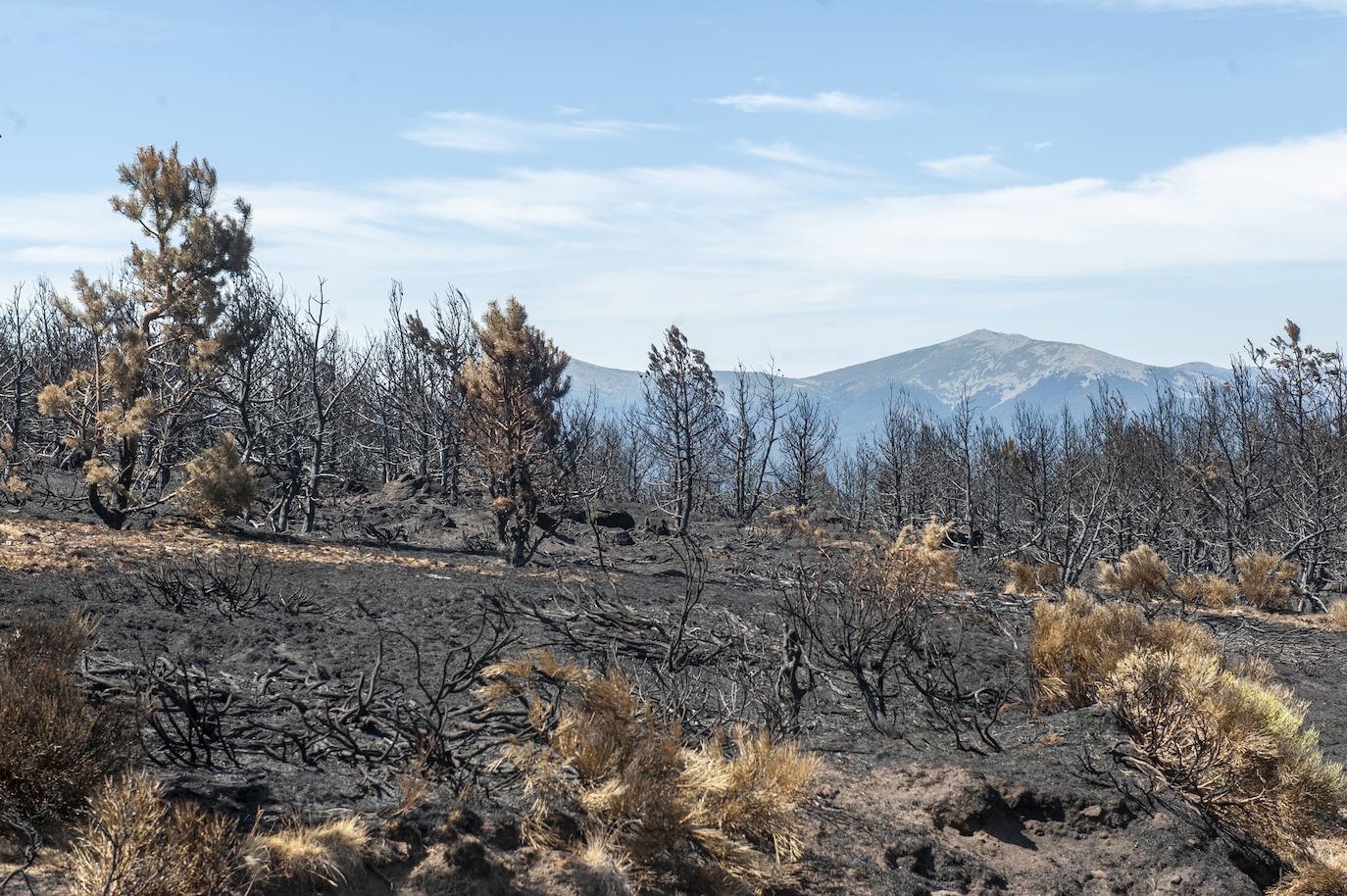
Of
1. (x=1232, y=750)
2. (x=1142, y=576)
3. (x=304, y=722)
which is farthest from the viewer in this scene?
(x=1142, y=576)

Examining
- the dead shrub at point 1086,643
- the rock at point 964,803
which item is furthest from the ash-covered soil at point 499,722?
the dead shrub at point 1086,643

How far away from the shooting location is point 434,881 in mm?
3656

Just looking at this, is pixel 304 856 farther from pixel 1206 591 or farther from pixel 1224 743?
pixel 1206 591

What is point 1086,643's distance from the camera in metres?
7.06

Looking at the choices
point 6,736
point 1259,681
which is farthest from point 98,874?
point 1259,681

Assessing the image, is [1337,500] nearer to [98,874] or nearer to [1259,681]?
[1259,681]

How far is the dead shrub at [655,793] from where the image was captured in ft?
13.1

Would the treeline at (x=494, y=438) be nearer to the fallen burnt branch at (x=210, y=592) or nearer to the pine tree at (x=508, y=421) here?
the pine tree at (x=508, y=421)

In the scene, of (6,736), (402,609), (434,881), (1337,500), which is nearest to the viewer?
(6,736)

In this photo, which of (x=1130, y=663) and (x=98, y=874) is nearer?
(x=98, y=874)

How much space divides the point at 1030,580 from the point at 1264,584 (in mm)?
3610

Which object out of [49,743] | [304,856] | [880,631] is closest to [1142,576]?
[880,631]

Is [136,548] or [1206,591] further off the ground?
[136,548]

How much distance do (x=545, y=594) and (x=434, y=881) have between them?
7983mm
